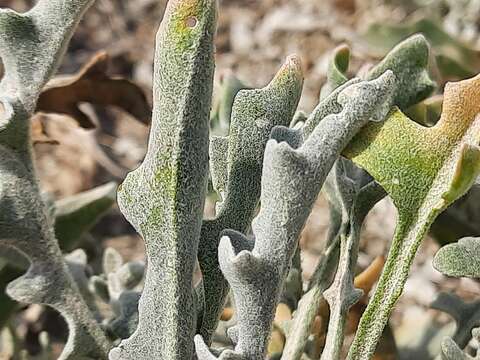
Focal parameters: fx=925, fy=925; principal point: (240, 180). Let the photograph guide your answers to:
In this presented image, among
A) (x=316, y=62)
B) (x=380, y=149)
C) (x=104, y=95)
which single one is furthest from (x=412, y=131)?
(x=316, y=62)

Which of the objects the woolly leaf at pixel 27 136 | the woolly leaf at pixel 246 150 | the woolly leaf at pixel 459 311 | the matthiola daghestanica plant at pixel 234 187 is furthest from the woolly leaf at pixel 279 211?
the woolly leaf at pixel 459 311

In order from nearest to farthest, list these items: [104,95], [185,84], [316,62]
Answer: [185,84], [104,95], [316,62]

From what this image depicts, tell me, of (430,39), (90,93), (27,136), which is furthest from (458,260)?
(430,39)

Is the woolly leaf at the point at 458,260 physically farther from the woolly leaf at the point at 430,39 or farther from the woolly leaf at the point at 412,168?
the woolly leaf at the point at 430,39

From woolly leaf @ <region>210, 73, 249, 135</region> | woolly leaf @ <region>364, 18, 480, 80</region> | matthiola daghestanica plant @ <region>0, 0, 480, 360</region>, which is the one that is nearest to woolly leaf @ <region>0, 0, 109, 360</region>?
matthiola daghestanica plant @ <region>0, 0, 480, 360</region>

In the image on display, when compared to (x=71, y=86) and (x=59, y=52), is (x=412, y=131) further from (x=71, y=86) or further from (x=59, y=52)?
(x=71, y=86)

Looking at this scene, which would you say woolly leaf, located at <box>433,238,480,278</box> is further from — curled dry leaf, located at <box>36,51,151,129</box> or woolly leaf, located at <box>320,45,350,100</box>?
curled dry leaf, located at <box>36,51,151,129</box>
